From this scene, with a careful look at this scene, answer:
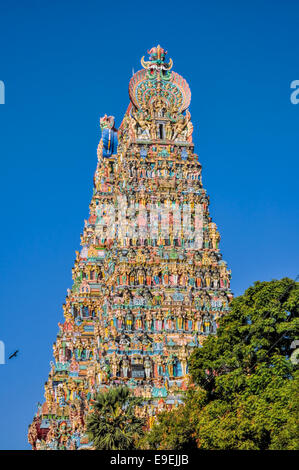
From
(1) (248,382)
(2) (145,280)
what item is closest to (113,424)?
(1) (248,382)

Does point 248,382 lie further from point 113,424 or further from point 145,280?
point 145,280

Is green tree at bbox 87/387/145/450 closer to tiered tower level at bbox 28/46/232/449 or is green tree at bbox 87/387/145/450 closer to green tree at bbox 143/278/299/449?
green tree at bbox 143/278/299/449

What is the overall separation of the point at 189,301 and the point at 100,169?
30.2 m

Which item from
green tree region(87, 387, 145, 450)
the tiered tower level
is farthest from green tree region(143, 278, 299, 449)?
the tiered tower level

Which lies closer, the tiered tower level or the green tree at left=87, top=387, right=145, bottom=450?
the green tree at left=87, top=387, right=145, bottom=450

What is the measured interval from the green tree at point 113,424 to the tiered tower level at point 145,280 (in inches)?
443

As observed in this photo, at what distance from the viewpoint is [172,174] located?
8744 centimetres

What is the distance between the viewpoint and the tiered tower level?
75.2 m

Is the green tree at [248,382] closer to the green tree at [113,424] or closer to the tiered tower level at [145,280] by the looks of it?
the green tree at [113,424]

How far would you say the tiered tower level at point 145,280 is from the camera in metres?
75.2

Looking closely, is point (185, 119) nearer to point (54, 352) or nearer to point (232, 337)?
point (54, 352)

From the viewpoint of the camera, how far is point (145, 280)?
80750mm

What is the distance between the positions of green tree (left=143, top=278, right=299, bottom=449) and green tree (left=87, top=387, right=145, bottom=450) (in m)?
1.48
